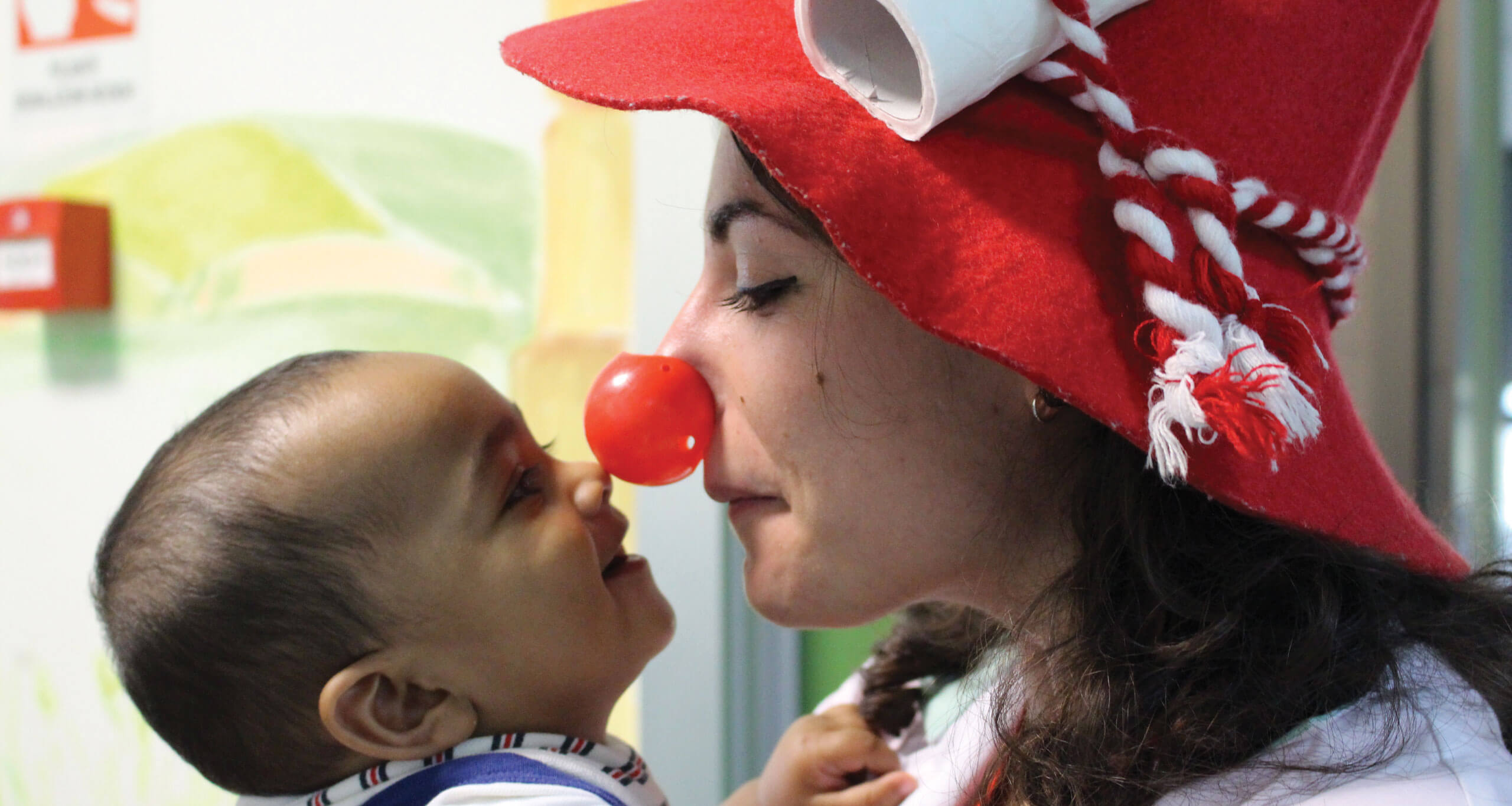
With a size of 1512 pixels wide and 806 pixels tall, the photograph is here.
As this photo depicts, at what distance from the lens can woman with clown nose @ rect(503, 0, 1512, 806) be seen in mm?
629

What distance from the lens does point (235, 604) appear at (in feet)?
2.77

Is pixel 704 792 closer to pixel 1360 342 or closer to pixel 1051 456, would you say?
pixel 1051 456

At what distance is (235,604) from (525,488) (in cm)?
24

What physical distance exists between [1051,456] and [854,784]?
40cm

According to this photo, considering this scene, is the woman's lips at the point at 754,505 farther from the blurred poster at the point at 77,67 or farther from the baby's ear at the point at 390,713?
the blurred poster at the point at 77,67

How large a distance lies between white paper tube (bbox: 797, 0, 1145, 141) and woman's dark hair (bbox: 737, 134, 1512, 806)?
4.1 inches

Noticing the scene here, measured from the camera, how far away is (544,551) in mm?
898

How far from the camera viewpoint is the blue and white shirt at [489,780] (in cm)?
83

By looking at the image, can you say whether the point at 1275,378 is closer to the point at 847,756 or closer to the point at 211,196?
the point at 847,756

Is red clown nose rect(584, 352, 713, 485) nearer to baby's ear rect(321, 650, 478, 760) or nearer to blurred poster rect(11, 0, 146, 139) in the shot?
baby's ear rect(321, 650, 478, 760)

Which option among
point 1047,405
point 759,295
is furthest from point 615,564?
point 1047,405

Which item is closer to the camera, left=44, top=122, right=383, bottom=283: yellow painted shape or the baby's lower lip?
the baby's lower lip

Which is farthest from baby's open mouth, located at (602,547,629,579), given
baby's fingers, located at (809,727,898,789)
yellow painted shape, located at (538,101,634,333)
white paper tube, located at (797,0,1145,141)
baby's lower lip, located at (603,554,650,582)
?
white paper tube, located at (797,0,1145,141)

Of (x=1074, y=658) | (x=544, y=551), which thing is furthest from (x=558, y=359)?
(x=1074, y=658)
